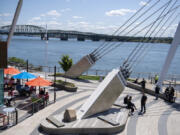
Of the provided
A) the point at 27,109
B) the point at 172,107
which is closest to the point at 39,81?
the point at 27,109

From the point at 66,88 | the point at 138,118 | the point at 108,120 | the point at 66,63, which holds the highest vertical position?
the point at 66,63

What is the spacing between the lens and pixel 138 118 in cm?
1373

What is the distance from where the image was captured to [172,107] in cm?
1641

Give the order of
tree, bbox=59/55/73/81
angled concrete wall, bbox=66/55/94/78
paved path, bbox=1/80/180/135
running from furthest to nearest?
angled concrete wall, bbox=66/55/94/78, tree, bbox=59/55/73/81, paved path, bbox=1/80/180/135

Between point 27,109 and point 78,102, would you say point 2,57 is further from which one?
point 78,102

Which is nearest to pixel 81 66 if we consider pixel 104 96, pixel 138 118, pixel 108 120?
pixel 104 96

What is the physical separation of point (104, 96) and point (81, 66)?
41.4ft

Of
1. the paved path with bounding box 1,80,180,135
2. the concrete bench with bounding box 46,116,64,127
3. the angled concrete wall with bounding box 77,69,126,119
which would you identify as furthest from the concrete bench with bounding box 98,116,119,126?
the concrete bench with bounding box 46,116,64,127

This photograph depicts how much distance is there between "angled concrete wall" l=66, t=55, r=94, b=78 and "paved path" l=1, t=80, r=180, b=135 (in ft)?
20.5

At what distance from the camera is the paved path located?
11.6 metres

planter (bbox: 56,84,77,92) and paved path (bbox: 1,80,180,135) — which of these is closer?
paved path (bbox: 1,80,180,135)

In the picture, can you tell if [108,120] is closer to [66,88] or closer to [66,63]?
[66,88]

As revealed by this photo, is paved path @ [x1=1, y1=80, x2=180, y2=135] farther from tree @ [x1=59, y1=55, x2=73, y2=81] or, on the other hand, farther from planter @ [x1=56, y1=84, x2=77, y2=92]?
tree @ [x1=59, y1=55, x2=73, y2=81]

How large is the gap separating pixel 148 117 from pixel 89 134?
4.55 m
